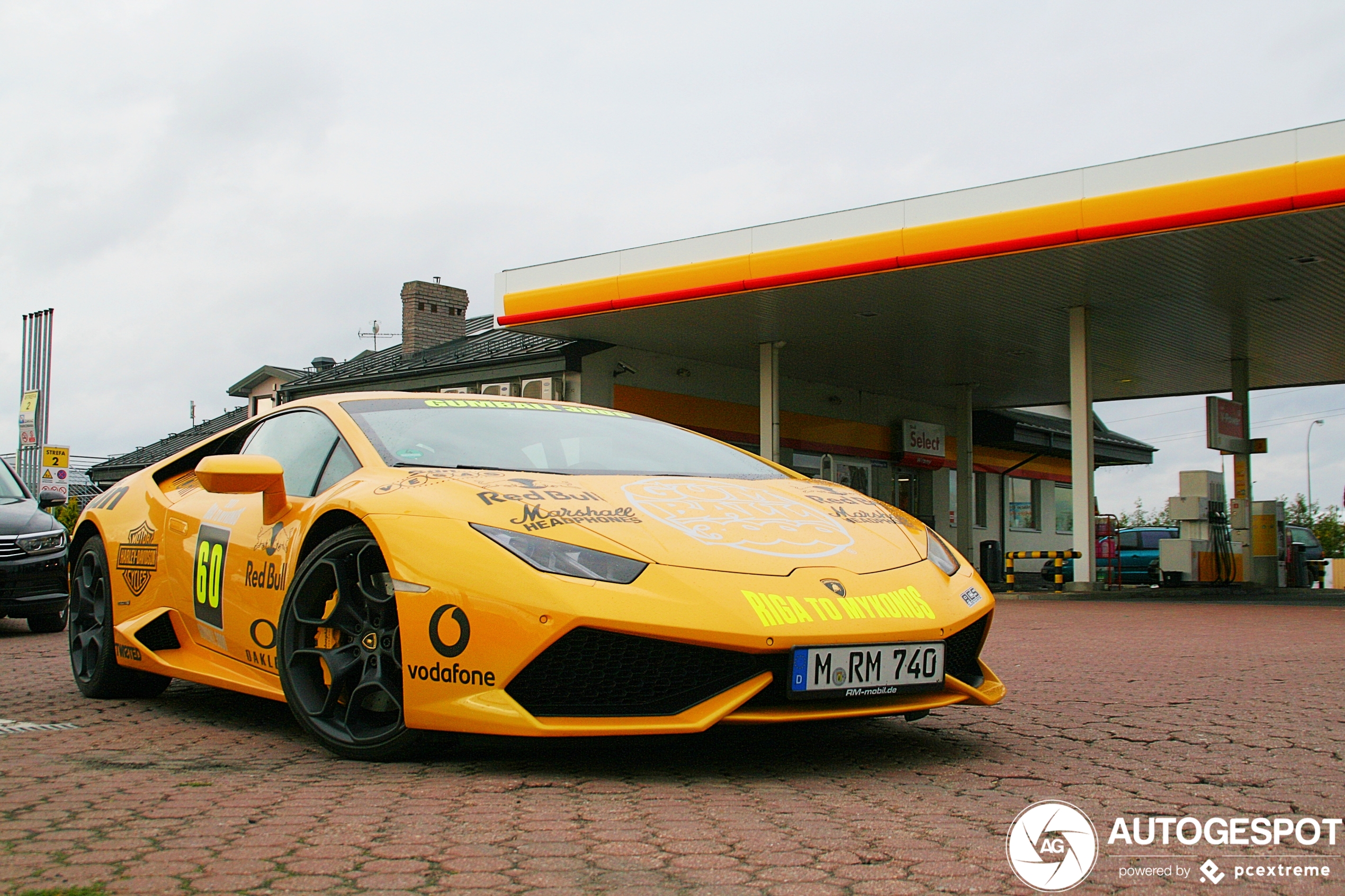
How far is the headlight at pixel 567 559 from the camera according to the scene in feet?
10.3

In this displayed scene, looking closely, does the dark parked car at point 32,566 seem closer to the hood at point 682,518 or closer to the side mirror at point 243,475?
the side mirror at point 243,475

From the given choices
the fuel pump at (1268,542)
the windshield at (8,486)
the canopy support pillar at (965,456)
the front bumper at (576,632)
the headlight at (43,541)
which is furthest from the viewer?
the canopy support pillar at (965,456)

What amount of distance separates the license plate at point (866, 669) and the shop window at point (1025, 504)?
99.6 ft

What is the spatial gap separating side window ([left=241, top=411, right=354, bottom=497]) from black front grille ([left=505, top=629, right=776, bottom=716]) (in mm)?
1309

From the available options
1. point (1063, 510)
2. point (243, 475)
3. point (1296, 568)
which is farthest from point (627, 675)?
point (1063, 510)

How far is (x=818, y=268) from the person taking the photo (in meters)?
16.1

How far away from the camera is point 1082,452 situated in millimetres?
17750

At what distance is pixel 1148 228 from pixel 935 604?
11.3 meters

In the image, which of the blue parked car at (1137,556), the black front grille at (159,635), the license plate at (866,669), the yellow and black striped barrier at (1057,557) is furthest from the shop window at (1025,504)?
the license plate at (866,669)

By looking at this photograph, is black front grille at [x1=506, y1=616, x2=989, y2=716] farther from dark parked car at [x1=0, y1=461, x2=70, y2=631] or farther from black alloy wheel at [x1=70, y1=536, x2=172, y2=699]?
dark parked car at [x1=0, y1=461, x2=70, y2=631]

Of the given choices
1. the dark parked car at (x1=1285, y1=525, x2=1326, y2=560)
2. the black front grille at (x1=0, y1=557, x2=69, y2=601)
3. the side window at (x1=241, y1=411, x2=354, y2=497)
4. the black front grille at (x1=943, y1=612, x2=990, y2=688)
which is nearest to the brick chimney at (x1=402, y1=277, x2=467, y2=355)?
the black front grille at (x1=0, y1=557, x2=69, y2=601)

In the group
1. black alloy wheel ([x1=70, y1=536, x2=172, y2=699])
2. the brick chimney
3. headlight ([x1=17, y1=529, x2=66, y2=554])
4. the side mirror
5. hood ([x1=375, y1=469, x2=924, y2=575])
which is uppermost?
the brick chimney

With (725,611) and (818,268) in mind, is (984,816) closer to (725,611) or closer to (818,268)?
(725,611)

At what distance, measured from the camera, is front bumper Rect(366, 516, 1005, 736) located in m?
3.07
